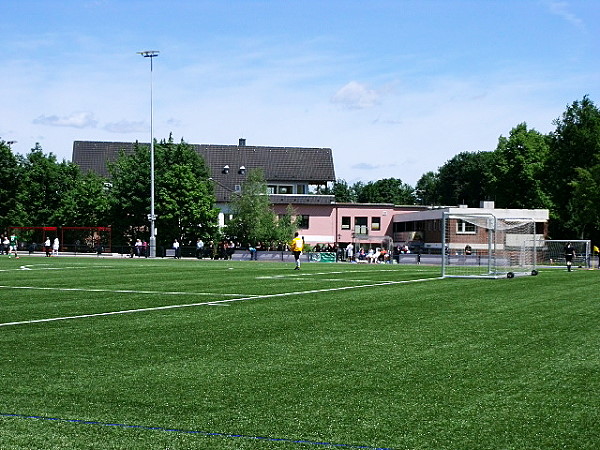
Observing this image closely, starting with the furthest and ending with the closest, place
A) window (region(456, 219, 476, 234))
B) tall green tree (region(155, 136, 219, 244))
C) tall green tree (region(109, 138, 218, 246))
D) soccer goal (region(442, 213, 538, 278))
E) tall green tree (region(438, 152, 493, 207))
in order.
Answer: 1. tall green tree (region(438, 152, 493, 207))
2. tall green tree (region(109, 138, 218, 246))
3. tall green tree (region(155, 136, 219, 244))
4. window (region(456, 219, 476, 234))
5. soccer goal (region(442, 213, 538, 278))

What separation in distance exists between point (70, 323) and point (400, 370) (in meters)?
6.57

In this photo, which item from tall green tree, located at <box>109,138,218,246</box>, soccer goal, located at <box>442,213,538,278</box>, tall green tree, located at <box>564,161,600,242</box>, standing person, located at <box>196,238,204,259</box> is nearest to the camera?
soccer goal, located at <box>442,213,538,278</box>

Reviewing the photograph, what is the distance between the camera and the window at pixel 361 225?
102375 millimetres

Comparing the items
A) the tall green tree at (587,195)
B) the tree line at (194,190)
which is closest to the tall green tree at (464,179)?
the tree line at (194,190)

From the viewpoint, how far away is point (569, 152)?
93.6 m

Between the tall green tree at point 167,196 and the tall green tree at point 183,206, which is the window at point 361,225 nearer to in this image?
the tall green tree at point 167,196

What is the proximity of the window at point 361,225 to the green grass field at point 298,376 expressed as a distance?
85463 millimetres

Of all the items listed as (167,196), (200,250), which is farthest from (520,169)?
(200,250)

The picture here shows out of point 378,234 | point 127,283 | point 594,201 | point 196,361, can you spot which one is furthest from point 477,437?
point 378,234

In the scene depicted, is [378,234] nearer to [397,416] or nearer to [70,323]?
[70,323]

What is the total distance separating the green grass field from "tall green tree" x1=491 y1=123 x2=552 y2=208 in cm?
8825

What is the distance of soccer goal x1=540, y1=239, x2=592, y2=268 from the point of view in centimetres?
4609

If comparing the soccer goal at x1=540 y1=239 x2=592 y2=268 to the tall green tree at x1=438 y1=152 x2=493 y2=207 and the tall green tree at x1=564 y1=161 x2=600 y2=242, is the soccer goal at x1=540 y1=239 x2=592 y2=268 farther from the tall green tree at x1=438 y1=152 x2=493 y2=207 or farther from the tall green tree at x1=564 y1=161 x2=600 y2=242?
the tall green tree at x1=438 y1=152 x2=493 y2=207

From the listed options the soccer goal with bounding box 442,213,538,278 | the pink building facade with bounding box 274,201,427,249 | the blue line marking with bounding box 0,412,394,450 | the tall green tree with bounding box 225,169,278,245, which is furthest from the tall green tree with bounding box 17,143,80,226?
the blue line marking with bounding box 0,412,394,450
